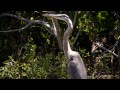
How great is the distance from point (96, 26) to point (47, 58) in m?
0.98

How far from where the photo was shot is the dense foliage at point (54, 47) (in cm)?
435

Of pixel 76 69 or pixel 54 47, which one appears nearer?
pixel 76 69

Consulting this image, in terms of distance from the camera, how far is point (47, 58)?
432cm

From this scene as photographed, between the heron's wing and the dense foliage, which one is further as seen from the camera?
the dense foliage

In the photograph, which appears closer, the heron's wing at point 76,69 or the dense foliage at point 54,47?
the heron's wing at point 76,69

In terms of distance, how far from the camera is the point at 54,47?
5004 millimetres

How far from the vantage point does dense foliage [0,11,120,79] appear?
4.35 m

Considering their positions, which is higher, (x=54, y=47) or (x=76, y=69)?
(x=54, y=47)

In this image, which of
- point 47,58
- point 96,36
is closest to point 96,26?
point 96,36
